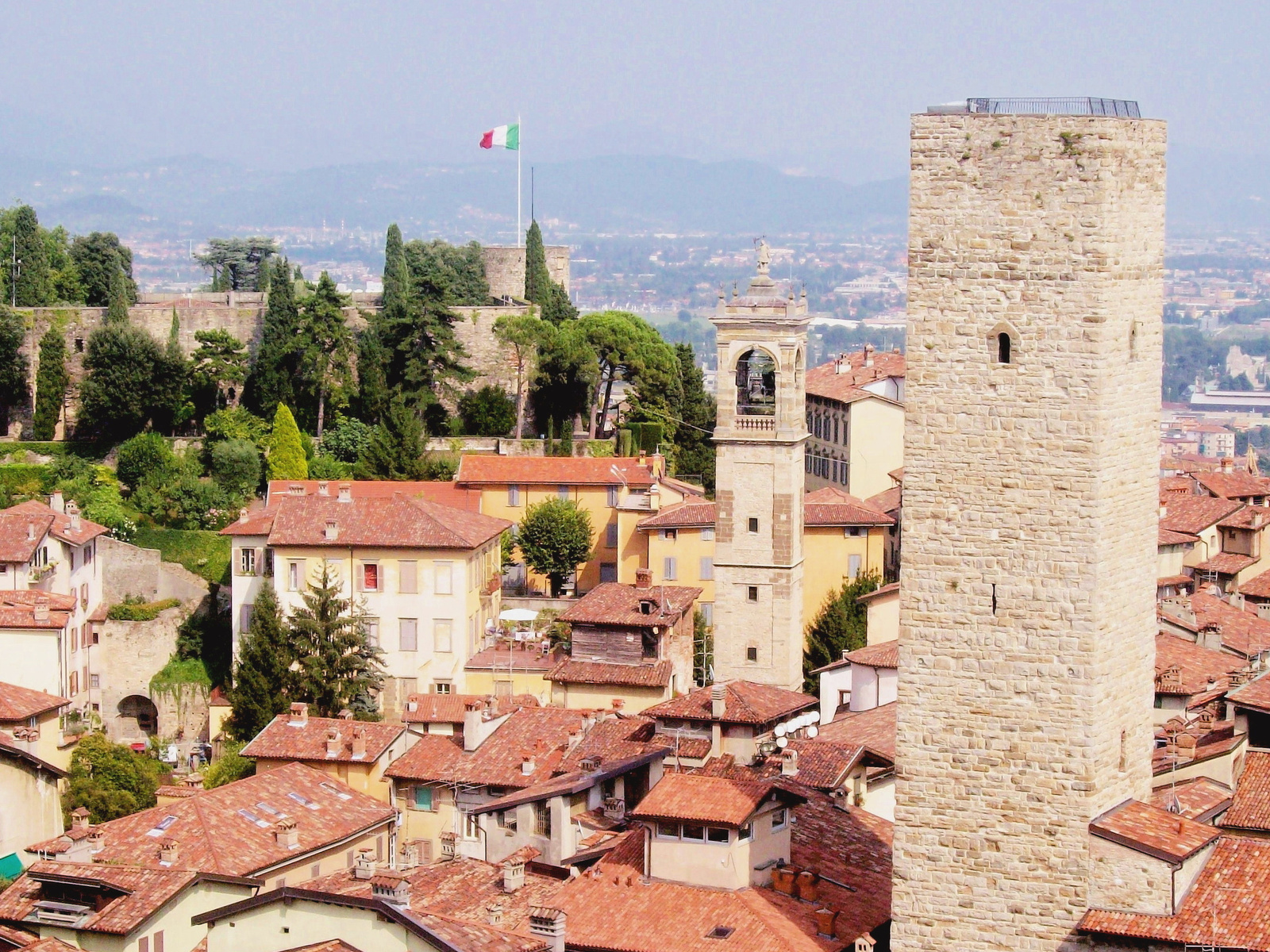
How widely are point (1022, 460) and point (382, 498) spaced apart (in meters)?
29.1

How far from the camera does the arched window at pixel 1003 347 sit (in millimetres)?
21453

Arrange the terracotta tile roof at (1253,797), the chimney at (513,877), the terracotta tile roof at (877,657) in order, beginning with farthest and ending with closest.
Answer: the terracotta tile roof at (877,657)
the chimney at (513,877)
the terracotta tile roof at (1253,797)

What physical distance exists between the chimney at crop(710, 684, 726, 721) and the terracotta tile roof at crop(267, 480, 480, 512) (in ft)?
64.9

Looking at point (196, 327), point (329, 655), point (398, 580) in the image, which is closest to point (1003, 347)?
point (329, 655)

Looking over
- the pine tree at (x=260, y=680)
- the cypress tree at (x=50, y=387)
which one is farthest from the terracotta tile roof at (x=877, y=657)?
the cypress tree at (x=50, y=387)

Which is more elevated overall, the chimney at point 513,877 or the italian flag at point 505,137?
the italian flag at point 505,137

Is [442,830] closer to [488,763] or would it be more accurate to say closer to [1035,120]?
[488,763]

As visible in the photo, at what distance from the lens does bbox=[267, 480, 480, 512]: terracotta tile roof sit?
52.1 metres

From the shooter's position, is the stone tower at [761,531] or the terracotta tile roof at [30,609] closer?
the stone tower at [761,531]

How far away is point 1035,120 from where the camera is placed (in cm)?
2108

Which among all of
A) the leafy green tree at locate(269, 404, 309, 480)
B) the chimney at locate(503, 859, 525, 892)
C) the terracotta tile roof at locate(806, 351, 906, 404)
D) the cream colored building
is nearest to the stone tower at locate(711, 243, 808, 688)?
the cream colored building

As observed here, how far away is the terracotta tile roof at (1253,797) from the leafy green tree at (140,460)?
35237mm

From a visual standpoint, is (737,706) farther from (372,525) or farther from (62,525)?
(62,525)

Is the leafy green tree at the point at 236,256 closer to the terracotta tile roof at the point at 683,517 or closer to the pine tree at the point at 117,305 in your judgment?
the pine tree at the point at 117,305
